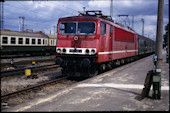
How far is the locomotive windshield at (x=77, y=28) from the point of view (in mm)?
10573

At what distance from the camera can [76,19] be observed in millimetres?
10945

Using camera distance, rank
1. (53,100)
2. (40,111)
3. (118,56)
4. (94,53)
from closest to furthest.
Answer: (40,111) < (53,100) < (94,53) < (118,56)

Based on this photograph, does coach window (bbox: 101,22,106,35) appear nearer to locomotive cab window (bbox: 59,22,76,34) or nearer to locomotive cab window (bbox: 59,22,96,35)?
locomotive cab window (bbox: 59,22,96,35)

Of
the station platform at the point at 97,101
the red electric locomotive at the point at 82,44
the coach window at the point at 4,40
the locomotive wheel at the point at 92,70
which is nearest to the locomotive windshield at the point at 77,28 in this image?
the red electric locomotive at the point at 82,44

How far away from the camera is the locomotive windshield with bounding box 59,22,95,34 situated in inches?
416

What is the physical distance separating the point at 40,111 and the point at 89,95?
7.03 ft

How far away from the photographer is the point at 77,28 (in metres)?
10.9

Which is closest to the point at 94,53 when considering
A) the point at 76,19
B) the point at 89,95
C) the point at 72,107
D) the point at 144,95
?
the point at 76,19

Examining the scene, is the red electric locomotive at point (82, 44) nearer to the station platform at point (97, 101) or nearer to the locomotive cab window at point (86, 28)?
the locomotive cab window at point (86, 28)

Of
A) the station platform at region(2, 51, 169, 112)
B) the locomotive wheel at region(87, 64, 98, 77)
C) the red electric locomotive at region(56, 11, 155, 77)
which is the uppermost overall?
the red electric locomotive at region(56, 11, 155, 77)

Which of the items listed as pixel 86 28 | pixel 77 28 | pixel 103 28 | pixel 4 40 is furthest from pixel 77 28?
pixel 4 40

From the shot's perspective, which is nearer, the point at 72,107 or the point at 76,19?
the point at 72,107

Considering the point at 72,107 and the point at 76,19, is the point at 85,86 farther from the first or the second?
the point at 76,19

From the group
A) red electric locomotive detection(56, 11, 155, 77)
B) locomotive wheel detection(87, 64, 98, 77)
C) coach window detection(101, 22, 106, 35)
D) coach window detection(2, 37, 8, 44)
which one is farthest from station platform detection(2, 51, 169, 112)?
coach window detection(2, 37, 8, 44)
